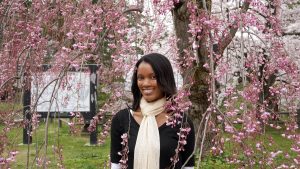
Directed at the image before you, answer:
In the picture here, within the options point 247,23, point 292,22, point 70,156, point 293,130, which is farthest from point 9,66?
point 292,22

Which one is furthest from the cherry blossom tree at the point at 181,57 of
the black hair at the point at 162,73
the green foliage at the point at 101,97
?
the green foliage at the point at 101,97

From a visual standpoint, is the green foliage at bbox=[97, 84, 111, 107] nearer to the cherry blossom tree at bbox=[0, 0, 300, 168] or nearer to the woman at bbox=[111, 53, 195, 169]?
the cherry blossom tree at bbox=[0, 0, 300, 168]

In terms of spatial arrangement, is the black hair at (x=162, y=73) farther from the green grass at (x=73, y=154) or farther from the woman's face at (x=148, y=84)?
the green grass at (x=73, y=154)

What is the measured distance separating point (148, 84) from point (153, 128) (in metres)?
0.20

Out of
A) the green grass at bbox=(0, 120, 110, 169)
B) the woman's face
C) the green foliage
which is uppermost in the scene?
the woman's face

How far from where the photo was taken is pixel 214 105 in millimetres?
2045

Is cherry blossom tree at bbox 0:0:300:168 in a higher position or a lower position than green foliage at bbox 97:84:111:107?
higher

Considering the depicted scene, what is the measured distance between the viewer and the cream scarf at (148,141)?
2.15 meters

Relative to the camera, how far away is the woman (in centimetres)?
217

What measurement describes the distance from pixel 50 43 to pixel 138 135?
94.8 inches

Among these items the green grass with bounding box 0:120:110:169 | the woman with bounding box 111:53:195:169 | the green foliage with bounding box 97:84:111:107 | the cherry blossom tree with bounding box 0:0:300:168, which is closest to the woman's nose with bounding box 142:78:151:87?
the woman with bounding box 111:53:195:169

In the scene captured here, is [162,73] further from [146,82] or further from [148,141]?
[148,141]

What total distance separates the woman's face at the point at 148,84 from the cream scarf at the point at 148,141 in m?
0.04

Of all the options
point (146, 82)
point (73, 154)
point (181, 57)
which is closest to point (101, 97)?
point (73, 154)
